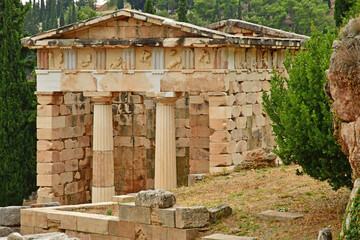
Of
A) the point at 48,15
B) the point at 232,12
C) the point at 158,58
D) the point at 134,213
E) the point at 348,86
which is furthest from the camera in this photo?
the point at 232,12

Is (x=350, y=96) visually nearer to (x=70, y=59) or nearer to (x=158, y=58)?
(x=158, y=58)

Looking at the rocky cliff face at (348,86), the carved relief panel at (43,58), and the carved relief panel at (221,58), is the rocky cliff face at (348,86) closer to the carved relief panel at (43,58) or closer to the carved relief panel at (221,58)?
the carved relief panel at (221,58)

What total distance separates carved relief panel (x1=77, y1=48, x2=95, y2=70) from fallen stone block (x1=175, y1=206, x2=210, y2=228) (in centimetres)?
1037

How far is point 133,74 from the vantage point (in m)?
28.8

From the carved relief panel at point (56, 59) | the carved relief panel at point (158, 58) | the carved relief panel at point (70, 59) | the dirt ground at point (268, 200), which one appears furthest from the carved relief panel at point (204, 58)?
the carved relief panel at point (56, 59)

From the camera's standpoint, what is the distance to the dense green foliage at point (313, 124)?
61.0ft

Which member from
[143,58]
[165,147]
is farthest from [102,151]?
[143,58]

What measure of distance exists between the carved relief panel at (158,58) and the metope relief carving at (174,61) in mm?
296

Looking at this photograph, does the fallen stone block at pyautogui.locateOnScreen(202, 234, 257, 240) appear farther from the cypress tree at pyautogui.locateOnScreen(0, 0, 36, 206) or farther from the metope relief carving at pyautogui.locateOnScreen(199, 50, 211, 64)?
the cypress tree at pyautogui.locateOnScreen(0, 0, 36, 206)

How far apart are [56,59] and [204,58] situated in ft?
17.9

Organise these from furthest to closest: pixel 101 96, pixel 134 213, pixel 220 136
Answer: pixel 101 96 → pixel 220 136 → pixel 134 213

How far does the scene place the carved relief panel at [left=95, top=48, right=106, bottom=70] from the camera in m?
29.2

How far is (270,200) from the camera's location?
72.1 feet

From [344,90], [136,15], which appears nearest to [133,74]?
[136,15]
